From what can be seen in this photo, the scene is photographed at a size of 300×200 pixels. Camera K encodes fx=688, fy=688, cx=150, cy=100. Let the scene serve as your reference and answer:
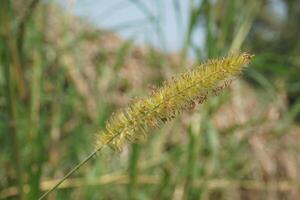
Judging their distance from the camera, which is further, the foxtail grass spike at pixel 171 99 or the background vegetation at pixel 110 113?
the background vegetation at pixel 110 113

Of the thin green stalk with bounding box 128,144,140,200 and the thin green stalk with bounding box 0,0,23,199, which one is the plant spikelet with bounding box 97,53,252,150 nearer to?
the thin green stalk with bounding box 0,0,23,199

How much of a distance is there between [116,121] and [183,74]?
77mm

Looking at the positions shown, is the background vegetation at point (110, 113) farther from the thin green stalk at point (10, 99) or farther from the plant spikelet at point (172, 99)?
the plant spikelet at point (172, 99)

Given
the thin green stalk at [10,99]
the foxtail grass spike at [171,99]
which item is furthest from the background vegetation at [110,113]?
the foxtail grass spike at [171,99]

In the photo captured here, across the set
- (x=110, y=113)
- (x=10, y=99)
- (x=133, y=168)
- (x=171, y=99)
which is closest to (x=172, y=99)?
(x=171, y=99)

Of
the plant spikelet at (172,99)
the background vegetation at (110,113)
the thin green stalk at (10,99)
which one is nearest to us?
the plant spikelet at (172,99)

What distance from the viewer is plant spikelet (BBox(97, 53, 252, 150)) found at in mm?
604

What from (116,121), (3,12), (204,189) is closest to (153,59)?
(204,189)

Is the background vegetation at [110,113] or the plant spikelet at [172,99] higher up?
the plant spikelet at [172,99]

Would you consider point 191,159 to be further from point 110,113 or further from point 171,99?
point 171,99

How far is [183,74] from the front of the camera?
636 millimetres

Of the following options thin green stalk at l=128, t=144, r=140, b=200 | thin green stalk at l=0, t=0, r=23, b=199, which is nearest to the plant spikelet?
thin green stalk at l=0, t=0, r=23, b=199

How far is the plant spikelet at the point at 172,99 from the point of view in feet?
1.98

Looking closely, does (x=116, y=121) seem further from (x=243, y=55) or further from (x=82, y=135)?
(x=82, y=135)
